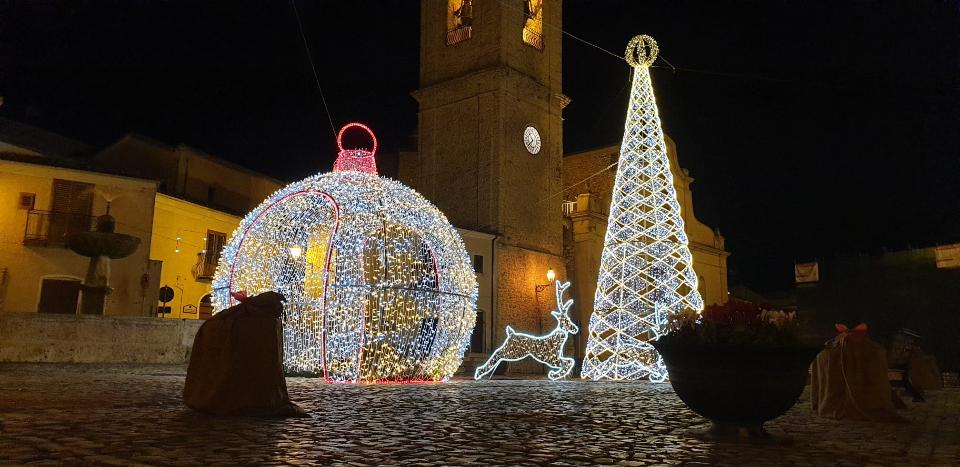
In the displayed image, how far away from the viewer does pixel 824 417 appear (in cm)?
816

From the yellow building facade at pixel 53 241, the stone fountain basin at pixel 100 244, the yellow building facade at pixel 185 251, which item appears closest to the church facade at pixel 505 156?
the yellow building facade at pixel 185 251

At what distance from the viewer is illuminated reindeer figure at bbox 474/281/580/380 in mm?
18844

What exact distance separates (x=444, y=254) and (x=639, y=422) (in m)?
7.64

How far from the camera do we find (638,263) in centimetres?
1788

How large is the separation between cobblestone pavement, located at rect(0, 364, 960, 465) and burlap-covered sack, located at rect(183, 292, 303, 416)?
0.30 m

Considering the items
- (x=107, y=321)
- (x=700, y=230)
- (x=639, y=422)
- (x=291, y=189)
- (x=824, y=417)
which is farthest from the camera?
(x=700, y=230)

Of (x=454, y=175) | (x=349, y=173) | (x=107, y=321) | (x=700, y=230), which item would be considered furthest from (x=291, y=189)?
(x=700, y=230)

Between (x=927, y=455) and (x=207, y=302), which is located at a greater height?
(x=207, y=302)

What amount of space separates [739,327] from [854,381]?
337cm

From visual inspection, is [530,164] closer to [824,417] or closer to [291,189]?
[291,189]

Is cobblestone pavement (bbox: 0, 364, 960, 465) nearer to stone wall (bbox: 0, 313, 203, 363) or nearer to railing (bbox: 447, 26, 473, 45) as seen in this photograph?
stone wall (bbox: 0, 313, 203, 363)

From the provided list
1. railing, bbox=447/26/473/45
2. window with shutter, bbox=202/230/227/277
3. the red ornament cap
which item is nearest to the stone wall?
the red ornament cap

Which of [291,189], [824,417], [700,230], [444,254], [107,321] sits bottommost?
[824,417]

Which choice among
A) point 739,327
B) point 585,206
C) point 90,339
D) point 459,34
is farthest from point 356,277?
point 585,206
